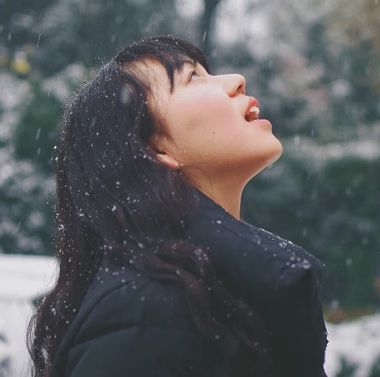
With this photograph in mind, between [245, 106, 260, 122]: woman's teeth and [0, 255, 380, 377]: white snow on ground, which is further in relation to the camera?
[0, 255, 380, 377]: white snow on ground

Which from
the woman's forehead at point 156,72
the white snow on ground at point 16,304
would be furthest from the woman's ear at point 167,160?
the white snow on ground at point 16,304

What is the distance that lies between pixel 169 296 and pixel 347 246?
1204 centimetres

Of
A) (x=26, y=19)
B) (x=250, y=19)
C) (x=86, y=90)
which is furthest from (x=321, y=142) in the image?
(x=86, y=90)

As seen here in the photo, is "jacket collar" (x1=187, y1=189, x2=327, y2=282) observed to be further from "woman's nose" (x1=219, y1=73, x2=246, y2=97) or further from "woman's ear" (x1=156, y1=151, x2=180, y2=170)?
"woman's nose" (x1=219, y1=73, x2=246, y2=97)

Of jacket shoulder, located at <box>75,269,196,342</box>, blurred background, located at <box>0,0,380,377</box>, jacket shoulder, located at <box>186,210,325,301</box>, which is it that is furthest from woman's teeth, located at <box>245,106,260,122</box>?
blurred background, located at <box>0,0,380,377</box>

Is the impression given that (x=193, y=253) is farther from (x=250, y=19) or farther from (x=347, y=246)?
(x=250, y=19)

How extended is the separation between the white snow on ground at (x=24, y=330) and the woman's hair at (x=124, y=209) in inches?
58.8

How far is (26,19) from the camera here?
16.2 metres

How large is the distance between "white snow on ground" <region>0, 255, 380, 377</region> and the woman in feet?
5.23

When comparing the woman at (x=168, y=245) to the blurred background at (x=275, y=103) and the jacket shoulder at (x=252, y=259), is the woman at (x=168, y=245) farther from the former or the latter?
the blurred background at (x=275, y=103)

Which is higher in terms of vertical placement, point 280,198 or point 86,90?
point 86,90

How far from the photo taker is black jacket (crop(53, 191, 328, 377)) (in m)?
1.33

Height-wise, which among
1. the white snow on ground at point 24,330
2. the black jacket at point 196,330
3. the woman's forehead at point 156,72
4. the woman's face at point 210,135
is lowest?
the white snow on ground at point 24,330

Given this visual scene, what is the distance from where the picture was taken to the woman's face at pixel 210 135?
5.23 ft
